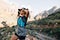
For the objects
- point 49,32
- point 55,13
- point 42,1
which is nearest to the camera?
point 49,32

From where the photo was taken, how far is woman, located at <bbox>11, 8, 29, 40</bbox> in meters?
3.03

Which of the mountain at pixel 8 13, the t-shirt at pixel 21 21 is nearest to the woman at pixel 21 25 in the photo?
the t-shirt at pixel 21 21

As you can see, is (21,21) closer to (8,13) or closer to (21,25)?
(21,25)

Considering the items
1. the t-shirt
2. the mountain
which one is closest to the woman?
the t-shirt

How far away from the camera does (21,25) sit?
304 centimetres

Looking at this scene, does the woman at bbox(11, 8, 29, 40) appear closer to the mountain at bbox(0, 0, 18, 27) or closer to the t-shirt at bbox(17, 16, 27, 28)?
the t-shirt at bbox(17, 16, 27, 28)

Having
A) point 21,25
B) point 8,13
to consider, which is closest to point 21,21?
point 21,25

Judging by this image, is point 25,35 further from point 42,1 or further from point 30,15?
point 42,1

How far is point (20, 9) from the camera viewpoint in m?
3.11

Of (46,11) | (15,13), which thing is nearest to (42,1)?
(46,11)

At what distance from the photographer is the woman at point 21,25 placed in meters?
3.03

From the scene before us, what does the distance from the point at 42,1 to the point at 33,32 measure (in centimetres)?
56

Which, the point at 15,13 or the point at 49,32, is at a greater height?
the point at 15,13

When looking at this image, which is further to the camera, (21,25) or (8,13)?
(8,13)
